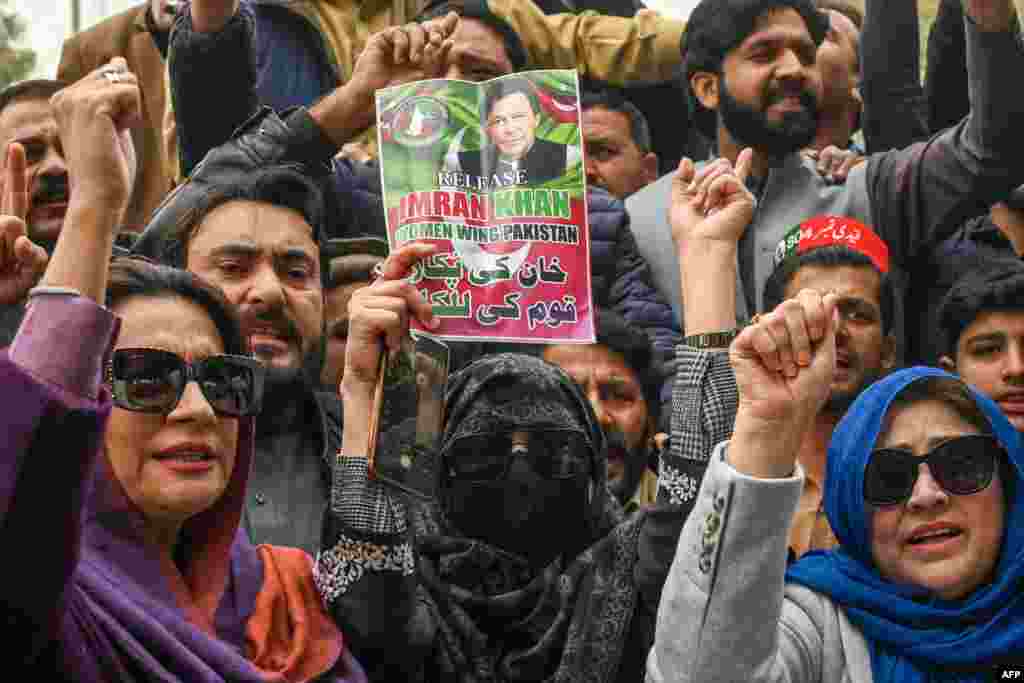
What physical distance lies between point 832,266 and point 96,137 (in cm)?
209

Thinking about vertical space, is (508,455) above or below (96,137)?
below

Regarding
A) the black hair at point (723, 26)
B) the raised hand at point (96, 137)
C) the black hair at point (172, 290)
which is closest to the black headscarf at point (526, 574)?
the black hair at point (172, 290)

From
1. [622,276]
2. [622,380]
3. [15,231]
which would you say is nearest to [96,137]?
[15,231]

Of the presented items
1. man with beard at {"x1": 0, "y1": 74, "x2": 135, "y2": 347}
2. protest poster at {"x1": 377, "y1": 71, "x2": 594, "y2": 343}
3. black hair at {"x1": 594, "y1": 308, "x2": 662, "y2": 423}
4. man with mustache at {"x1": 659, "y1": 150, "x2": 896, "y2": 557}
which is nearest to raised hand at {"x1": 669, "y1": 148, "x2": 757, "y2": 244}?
man with mustache at {"x1": 659, "y1": 150, "x2": 896, "y2": 557}

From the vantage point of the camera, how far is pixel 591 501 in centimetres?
361

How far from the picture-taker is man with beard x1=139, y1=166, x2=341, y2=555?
3.76 meters

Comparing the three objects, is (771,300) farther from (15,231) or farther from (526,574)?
(15,231)

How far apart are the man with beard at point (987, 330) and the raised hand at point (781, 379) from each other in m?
1.22

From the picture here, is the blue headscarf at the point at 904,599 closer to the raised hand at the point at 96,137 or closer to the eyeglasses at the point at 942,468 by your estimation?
the eyeglasses at the point at 942,468

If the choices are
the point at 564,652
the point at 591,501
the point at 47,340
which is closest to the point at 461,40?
the point at 591,501

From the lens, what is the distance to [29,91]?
4.67m

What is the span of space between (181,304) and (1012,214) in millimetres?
2324

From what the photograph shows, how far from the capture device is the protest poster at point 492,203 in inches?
133

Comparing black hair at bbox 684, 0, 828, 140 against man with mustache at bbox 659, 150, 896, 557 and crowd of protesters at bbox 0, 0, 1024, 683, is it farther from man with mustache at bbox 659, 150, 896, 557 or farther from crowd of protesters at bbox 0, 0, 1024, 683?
man with mustache at bbox 659, 150, 896, 557
